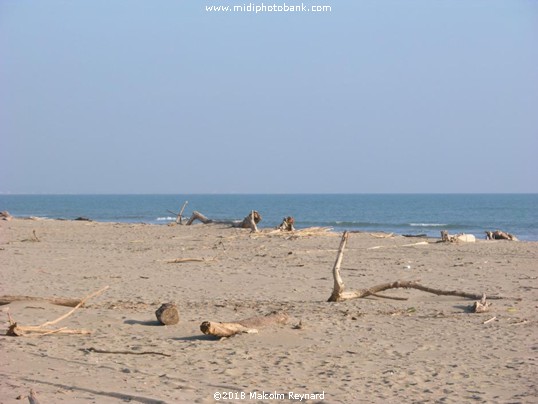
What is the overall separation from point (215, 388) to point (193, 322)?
2928mm

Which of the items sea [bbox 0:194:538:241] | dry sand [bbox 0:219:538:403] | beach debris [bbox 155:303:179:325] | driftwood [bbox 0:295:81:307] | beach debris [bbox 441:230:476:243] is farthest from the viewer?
sea [bbox 0:194:538:241]

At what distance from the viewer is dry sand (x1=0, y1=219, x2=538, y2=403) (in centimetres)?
604

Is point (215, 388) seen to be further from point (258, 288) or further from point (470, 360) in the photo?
point (258, 288)

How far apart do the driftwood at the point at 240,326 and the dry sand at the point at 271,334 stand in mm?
95

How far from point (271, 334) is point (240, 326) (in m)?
0.38

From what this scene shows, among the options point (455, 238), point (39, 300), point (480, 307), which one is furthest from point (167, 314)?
point (455, 238)

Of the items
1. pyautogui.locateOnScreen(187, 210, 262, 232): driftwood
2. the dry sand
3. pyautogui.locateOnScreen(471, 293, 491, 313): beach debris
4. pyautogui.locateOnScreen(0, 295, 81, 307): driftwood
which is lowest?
the dry sand

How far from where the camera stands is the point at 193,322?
8875 mm

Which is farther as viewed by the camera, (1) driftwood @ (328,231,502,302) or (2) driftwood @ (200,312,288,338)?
(1) driftwood @ (328,231,502,302)

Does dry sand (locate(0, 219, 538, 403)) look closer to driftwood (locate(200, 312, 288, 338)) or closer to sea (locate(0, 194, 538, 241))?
driftwood (locate(200, 312, 288, 338))

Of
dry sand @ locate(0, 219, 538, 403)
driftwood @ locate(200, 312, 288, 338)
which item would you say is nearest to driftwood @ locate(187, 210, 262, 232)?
dry sand @ locate(0, 219, 538, 403)

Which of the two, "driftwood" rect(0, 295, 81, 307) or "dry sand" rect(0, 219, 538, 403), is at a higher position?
"driftwood" rect(0, 295, 81, 307)

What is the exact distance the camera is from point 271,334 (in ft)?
26.9

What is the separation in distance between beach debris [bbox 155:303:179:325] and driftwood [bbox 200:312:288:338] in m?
0.78
